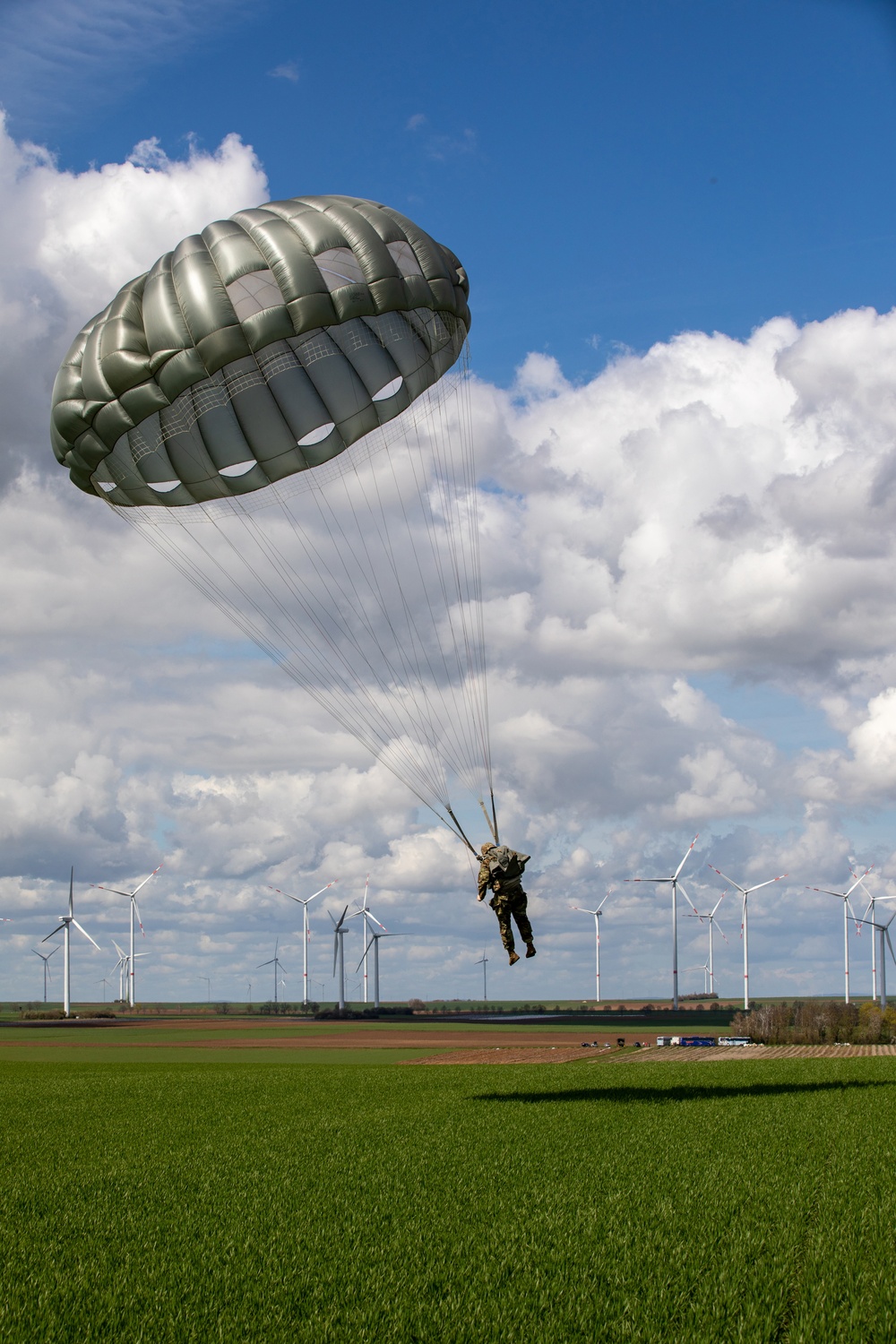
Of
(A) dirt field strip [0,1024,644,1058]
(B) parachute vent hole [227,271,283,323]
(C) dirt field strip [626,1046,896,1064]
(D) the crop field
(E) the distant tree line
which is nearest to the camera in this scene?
(D) the crop field

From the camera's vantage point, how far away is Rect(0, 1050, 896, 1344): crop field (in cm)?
967

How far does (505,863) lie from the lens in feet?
68.3

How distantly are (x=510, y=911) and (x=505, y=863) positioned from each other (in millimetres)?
932

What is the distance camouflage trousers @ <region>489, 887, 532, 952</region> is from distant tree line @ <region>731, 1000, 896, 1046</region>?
151ft

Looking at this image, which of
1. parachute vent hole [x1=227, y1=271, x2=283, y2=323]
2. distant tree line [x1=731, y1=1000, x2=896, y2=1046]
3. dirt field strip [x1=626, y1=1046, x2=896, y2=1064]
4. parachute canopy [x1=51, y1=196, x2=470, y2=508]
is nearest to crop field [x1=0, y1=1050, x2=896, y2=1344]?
parachute canopy [x1=51, y1=196, x2=470, y2=508]

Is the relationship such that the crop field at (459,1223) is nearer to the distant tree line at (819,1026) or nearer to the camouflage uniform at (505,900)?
the camouflage uniform at (505,900)

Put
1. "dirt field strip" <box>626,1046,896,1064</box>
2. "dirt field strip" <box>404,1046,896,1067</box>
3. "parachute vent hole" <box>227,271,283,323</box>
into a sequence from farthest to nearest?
"dirt field strip" <box>626,1046,896,1064</box> → "dirt field strip" <box>404,1046,896,1067</box> → "parachute vent hole" <box>227,271,283,323</box>

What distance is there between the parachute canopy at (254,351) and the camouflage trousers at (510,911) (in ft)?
28.6

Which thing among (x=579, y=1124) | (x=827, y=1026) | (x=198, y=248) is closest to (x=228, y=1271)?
(x=579, y=1124)

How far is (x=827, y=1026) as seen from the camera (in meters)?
64.9

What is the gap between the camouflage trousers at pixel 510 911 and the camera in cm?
2084

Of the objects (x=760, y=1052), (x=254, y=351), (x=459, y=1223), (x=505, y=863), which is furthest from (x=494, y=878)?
(x=760, y=1052)

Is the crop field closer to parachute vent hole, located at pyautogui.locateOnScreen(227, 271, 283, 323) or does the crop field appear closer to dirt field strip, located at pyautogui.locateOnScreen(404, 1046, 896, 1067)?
parachute vent hole, located at pyautogui.locateOnScreen(227, 271, 283, 323)

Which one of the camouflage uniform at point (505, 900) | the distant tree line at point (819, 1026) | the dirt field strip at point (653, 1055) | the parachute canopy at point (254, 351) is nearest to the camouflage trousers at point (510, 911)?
the camouflage uniform at point (505, 900)
